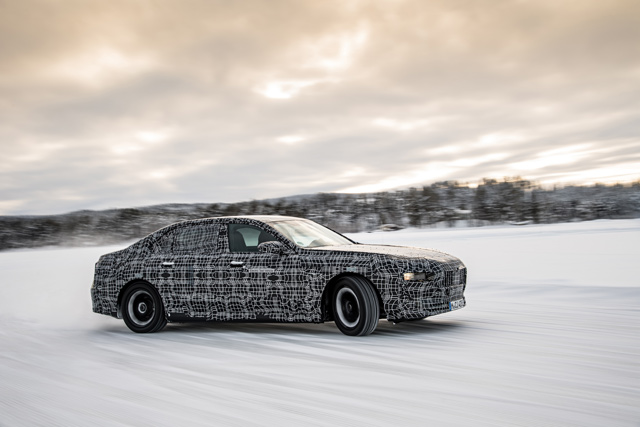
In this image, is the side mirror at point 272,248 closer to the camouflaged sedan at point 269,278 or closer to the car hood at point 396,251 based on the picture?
the camouflaged sedan at point 269,278

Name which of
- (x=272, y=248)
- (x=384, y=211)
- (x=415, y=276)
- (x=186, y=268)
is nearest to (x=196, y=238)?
(x=186, y=268)

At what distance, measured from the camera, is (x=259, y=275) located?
8.00 meters

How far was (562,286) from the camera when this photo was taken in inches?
448

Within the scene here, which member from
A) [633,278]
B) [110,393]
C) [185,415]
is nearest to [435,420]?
[185,415]

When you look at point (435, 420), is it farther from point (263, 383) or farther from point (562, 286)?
point (562, 286)

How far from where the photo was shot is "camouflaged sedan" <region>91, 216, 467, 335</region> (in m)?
7.38

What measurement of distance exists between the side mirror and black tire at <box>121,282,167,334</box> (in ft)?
5.73

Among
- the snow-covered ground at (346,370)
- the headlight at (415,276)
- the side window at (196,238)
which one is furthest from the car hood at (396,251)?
the side window at (196,238)

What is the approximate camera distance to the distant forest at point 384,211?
5162cm

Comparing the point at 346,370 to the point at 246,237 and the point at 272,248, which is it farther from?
the point at 246,237

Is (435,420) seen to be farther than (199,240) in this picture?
No

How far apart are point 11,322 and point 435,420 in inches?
313

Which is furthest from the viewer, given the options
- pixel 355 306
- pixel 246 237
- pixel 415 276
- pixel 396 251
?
pixel 246 237

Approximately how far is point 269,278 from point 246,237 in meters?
0.74
